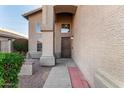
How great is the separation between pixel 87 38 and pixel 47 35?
5.78 meters

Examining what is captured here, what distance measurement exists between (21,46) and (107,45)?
1623cm

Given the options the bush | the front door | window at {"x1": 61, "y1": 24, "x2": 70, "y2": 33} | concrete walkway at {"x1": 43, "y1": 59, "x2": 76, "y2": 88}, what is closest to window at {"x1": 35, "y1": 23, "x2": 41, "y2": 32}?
window at {"x1": 61, "y1": 24, "x2": 70, "y2": 33}

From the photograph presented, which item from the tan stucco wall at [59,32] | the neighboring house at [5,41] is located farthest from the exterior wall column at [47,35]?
the tan stucco wall at [59,32]

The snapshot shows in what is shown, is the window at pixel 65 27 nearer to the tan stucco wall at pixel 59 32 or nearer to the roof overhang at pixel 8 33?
the tan stucco wall at pixel 59 32

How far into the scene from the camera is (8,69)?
4023mm

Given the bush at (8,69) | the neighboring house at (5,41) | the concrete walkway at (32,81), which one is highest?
the neighboring house at (5,41)

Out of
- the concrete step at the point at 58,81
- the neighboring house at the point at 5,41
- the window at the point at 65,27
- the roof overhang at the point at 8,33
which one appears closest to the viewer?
the concrete step at the point at 58,81

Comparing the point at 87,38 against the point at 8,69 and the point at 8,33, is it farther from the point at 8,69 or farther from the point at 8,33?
the point at 8,33

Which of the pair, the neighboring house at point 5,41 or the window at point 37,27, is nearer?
the neighboring house at point 5,41

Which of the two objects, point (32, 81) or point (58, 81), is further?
point (32, 81)

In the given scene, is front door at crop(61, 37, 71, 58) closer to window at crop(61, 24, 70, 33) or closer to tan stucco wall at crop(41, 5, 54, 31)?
window at crop(61, 24, 70, 33)

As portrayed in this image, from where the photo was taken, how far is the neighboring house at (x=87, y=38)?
12.7 feet

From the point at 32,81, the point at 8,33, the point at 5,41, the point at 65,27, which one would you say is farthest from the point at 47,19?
the point at 32,81
